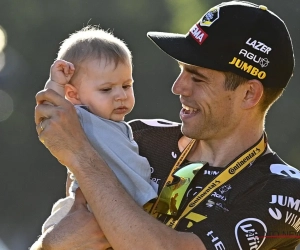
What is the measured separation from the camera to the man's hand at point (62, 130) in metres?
4.32

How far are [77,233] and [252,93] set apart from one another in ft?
3.58

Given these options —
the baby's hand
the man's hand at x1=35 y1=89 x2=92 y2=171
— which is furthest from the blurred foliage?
the man's hand at x1=35 y1=89 x2=92 y2=171

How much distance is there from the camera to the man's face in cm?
475

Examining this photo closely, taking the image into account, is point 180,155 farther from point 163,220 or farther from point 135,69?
point 135,69

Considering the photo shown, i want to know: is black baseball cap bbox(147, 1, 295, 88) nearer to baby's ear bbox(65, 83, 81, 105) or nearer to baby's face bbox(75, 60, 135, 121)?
baby's face bbox(75, 60, 135, 121)

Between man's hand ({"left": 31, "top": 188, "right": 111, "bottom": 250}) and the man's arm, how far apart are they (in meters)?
0.10

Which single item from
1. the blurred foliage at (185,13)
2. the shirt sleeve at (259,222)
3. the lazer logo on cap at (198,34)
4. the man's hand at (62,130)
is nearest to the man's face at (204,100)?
the lazer logo on cap at (198,34)

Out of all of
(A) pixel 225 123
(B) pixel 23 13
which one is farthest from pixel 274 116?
(A) pixel 225 123

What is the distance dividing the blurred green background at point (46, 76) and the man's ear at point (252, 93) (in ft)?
48.2

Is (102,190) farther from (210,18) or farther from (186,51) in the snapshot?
(210,18)

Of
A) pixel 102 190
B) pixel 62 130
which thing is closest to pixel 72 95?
pixel 62 130

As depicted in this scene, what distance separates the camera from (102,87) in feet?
14.7

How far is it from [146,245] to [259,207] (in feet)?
1.73

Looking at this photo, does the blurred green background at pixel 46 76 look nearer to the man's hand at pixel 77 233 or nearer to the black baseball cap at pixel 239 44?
the black baseball cap at pixel 239 44
